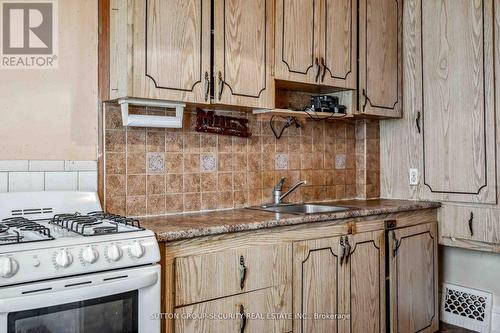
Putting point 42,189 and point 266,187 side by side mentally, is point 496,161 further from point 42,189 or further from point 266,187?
point 42,189

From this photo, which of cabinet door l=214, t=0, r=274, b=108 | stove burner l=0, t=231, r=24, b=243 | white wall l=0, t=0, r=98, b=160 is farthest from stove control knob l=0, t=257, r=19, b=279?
cabinet door l=214, t=0, r=274, b=108

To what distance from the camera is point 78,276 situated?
1.43m

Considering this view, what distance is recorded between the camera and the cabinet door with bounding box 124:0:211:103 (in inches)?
75.6

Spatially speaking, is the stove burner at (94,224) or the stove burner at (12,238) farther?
the stove burner at (94,224)

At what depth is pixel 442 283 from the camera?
315 centimetres

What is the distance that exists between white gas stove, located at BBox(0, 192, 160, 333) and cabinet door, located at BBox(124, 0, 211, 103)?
62 cm

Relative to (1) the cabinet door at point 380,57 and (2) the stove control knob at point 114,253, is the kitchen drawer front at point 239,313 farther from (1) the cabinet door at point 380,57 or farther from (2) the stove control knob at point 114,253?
(1) the cabinet door at point 380,57

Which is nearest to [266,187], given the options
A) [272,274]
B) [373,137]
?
[272,274]

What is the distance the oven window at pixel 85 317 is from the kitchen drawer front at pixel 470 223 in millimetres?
2112

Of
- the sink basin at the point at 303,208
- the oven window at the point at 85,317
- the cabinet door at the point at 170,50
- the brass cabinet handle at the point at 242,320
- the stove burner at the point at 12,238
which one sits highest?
the cabinet door at the point at 170,50

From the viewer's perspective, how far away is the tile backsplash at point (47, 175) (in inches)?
76.4

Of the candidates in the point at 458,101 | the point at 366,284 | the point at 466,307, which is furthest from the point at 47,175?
the point at 466,307

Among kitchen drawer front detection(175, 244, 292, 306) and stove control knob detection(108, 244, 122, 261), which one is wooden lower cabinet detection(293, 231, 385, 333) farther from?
stove control knob detection(108, 244, 122, 261)

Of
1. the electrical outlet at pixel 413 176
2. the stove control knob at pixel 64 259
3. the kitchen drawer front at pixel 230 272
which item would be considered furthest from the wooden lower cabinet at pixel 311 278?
the stove control knob at pixel 64 259
